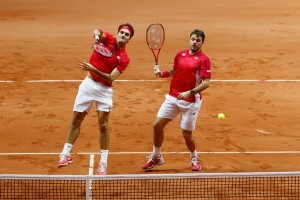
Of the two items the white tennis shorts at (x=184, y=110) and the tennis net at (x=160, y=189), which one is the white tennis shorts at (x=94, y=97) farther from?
the tennis net at (x=160, y=189)

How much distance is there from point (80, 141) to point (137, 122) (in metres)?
1.69

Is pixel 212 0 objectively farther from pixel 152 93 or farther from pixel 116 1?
pixel 152 93

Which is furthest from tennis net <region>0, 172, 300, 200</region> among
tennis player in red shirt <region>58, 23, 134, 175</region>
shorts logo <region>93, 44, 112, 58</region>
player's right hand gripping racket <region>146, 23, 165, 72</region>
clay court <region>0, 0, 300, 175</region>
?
player's right hand gripping racket <region>146, 23, 165, 72</region>

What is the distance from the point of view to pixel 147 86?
1841 centimetres

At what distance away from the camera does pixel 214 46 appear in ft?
73.2

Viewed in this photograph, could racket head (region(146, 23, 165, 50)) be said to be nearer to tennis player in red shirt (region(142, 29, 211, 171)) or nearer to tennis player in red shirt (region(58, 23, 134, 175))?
tennis player in red shirt (region(142, 29, 211, 171))

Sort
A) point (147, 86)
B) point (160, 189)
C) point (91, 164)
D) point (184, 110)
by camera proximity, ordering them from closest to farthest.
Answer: point (160, 189)
point (184, 110)
point (91, 164)
point (147, 86)

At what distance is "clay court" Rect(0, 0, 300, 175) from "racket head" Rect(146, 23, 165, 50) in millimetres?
1967

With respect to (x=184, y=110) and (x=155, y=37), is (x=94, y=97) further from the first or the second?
(x=155, y=37)

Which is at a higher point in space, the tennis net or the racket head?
the racket head

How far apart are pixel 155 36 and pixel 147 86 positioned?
5.53 metres

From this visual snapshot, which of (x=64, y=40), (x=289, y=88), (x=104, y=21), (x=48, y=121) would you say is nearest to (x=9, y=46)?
(x=64, y=40)

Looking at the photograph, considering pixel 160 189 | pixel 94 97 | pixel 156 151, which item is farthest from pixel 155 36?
pixel 160 189

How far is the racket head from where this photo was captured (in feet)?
42.1
